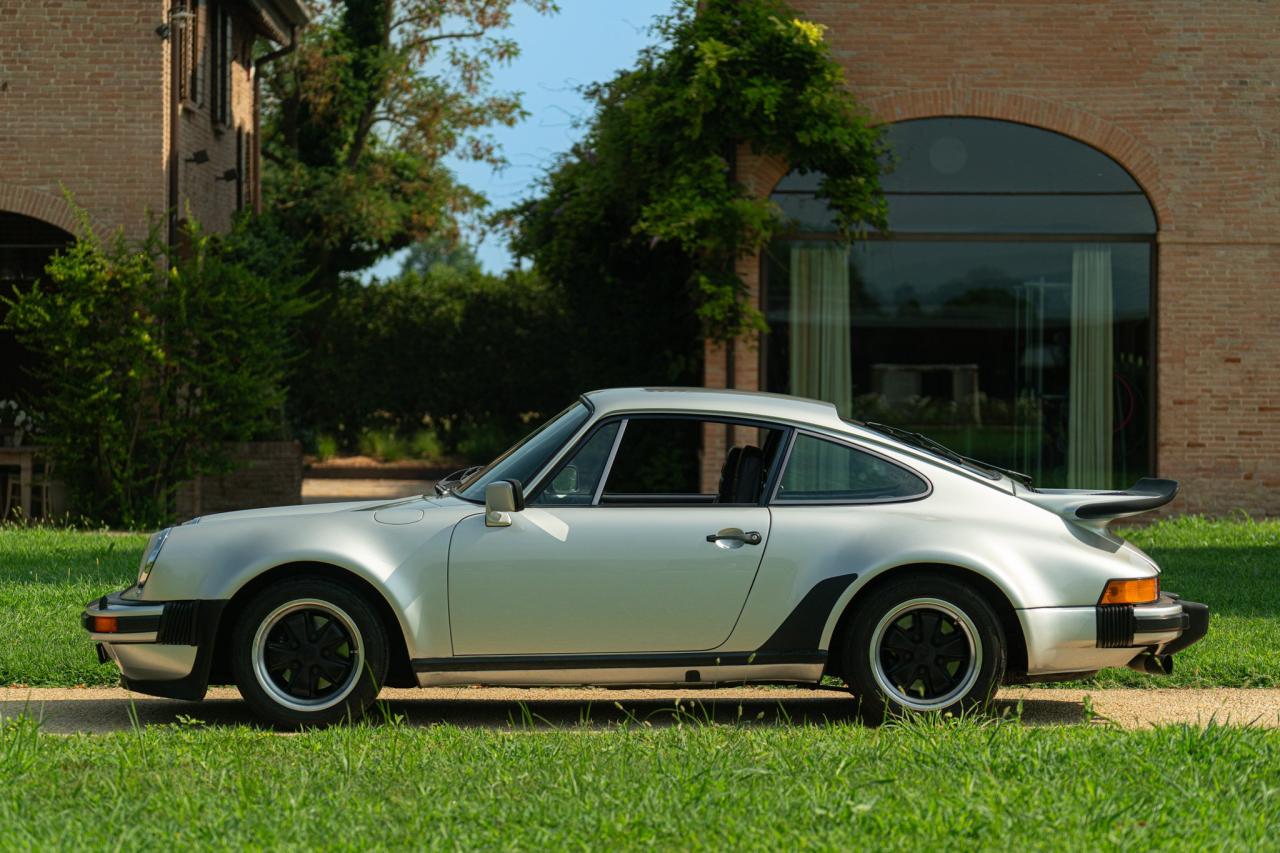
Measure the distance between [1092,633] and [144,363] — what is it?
11.5m

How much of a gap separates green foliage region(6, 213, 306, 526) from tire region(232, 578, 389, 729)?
9.72 m

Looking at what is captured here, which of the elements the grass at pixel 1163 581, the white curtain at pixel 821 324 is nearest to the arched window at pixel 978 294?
the white curtain at pixel 821 324

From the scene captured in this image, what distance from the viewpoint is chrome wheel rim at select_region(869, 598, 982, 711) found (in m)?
6.57

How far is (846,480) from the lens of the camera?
678 cm

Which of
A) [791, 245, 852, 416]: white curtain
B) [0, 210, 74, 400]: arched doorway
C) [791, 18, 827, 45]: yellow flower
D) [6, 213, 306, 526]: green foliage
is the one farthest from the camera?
[0, 210, 74, 400]: arched doorway

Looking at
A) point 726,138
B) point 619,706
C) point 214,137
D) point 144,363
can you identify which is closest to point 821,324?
point 726,138

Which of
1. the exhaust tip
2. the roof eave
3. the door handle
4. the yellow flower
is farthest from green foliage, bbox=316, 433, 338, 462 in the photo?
the exhaust tip

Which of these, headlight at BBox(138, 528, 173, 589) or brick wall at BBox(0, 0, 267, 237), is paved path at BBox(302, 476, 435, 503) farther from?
headlight at BBox(138, 528, 173, 589)

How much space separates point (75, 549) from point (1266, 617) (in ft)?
28.9

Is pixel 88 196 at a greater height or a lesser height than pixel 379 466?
greater

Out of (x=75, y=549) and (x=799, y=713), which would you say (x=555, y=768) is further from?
(x=75, y=549)

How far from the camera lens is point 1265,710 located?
23.2ft

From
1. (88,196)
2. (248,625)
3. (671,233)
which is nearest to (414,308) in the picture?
(88,196)

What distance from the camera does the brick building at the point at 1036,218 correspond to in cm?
1617
